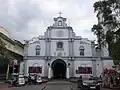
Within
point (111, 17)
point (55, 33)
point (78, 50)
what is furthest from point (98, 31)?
point (55, 33)

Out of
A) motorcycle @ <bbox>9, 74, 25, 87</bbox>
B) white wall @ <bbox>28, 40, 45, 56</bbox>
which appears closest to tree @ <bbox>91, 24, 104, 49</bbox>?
motorcycle @ <bbox>9, 74, 25, 87</bbox>

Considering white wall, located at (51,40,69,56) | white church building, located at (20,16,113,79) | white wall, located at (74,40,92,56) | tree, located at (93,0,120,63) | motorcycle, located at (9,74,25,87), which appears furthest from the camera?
white wall, located at (74,40,92,56)

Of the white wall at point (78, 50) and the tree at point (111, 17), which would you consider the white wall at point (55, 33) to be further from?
the tree at point (111, 17)

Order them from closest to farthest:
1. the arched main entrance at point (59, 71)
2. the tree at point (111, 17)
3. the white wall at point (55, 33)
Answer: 1. the tree at point (111, 17)
2. the white wall at point (55, 33)
3. the arched main entrance at point (59, 71)

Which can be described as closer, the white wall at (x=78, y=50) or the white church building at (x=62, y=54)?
the white church building at (x=62, y=54)

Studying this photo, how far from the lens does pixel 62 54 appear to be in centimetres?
4525

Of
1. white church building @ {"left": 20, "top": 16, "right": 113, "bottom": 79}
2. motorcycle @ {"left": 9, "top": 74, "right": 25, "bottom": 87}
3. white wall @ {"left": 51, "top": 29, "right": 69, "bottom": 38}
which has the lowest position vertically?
motorcycle @ {"left": 9, "top": 74, "right": 25, "bottom": 87}

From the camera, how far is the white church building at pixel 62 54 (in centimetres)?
4441

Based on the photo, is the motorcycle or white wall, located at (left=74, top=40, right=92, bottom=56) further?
white wall, located at (left=74, top=40, right=92, bottom=56)

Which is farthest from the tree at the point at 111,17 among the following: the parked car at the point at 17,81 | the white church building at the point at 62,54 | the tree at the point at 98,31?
the white church building at the point at 62,54

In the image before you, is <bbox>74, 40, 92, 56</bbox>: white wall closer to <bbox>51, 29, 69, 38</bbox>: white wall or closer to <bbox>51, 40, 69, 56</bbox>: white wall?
<bbox>51, 40, 69, 56</bbox>: white wall

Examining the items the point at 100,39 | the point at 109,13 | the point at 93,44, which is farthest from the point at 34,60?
the point at 109,13

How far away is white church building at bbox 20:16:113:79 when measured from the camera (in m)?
44.4

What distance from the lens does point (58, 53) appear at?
45.3 meters
